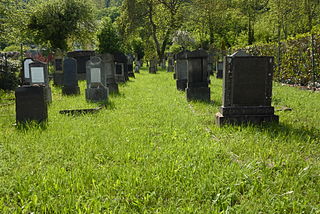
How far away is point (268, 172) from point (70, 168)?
90.2 inches

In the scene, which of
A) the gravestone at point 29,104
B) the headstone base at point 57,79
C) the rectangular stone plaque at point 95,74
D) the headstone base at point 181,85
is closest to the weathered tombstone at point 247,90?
the gravestone at point 29,104

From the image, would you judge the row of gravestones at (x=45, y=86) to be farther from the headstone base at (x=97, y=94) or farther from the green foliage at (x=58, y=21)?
the green foliage at (x=58, y=21)

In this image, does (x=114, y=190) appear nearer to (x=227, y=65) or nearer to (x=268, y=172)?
(x=268, y=172)

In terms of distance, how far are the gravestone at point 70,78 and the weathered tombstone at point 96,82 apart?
69.1 inches

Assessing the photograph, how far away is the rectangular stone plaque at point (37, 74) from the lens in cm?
897

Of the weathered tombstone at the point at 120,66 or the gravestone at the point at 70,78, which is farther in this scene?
the weathered tombstone at the point at 120,66

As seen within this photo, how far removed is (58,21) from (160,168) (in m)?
24.0

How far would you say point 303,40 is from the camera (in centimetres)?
1205

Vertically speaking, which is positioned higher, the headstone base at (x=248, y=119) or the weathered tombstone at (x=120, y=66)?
the weathered tombstone at (x=120, y=66)

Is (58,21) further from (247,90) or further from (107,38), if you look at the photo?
(247,90)

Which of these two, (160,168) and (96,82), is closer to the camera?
(160,168)

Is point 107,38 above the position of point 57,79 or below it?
above

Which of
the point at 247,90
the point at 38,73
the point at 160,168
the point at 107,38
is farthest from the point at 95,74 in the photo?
the point at 107,38

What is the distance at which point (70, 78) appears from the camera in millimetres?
10953
